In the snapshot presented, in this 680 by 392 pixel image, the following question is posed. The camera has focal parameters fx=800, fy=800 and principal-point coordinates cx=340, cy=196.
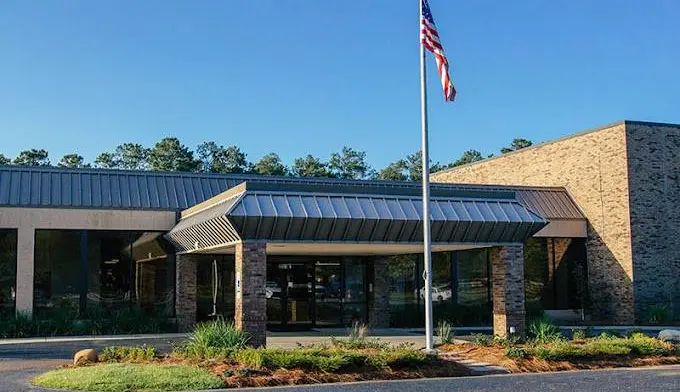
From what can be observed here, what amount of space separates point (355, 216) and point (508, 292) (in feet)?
15.3

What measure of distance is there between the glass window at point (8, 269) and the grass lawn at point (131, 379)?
1109cm

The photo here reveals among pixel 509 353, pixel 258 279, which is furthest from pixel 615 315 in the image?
pixel 258 279

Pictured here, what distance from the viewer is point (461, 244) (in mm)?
19875

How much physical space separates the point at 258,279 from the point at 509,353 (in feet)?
18.7

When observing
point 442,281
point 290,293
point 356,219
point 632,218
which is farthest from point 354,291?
point 632,218

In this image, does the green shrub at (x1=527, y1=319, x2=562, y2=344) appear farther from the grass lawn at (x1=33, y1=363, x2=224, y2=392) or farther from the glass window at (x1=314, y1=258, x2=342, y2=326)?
the grass lawn at (x1=33, y1=363, x2=224, y2=392)

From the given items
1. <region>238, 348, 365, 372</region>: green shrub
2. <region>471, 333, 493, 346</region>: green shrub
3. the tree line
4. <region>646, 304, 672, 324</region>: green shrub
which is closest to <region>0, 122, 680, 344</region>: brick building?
<region>646, 304, 672, 324</region>: green shrub

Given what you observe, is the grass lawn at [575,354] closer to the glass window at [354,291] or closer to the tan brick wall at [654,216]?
the glass window at [354,291]

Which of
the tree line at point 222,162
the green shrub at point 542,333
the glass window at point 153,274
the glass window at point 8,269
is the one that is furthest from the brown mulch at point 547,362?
the tree line at point 222,162

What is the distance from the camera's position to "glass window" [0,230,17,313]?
2458 centimetres

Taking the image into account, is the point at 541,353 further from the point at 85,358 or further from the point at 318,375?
the point at 85,358

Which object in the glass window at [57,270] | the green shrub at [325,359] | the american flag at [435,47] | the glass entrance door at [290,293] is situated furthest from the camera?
the glass entrance door at [290,293]

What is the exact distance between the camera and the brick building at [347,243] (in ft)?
61.9

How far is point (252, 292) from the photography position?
17906 mm
